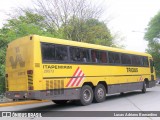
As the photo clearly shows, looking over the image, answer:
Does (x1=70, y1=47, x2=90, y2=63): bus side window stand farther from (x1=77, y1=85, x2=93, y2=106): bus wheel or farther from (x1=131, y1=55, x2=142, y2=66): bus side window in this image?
(x1=131, y1=55, x2=142, y2=66): bus side window

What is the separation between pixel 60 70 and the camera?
13.1 metres

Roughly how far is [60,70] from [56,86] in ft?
2.54

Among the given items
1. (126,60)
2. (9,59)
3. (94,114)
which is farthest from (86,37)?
(94,114)

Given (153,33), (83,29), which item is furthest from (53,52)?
(153,33)

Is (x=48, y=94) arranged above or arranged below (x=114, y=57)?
below

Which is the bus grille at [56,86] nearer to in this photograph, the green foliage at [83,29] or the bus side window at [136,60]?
the bus side window at [136,60]

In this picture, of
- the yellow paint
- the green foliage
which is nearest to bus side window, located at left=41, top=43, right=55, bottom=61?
the yellow paint

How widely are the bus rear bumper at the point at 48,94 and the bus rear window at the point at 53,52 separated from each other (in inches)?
54.4

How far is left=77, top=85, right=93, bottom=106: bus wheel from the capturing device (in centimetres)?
1426

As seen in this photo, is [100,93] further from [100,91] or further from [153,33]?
[153,33]

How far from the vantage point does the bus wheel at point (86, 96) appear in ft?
46.8

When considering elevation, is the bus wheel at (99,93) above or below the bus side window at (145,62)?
below

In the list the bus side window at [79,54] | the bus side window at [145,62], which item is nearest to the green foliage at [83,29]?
the bus side window at [145,62]

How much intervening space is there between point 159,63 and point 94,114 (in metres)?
32.6
